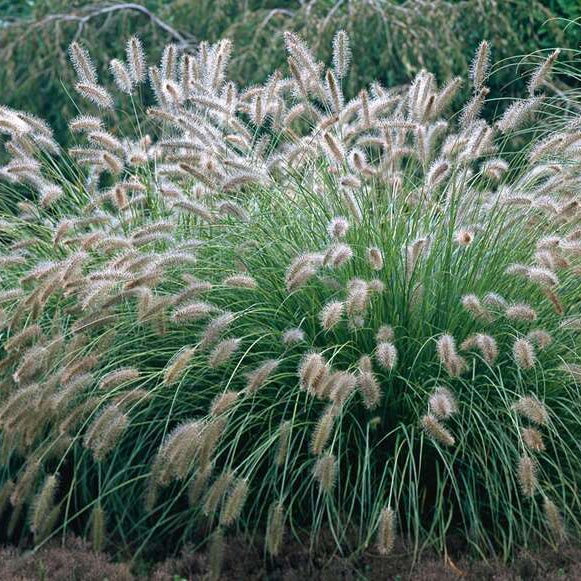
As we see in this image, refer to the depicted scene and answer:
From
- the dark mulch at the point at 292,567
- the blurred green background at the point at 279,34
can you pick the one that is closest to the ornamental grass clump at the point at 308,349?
the dark mulch at the point at 292,567

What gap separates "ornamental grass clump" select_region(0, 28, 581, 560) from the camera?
12.1 ft

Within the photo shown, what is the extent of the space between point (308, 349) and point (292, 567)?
82 centimetres

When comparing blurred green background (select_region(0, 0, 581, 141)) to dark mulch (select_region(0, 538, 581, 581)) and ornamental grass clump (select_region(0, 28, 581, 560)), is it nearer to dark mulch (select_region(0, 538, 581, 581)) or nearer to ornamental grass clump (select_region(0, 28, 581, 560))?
ornamental grass clump (select_region(0, 28, 581, 560))

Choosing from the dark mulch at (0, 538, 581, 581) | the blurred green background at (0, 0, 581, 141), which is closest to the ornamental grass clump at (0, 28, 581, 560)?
the dark mulch at (0, 538, 581, 581)

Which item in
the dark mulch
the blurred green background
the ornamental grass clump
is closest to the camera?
the dark mulch

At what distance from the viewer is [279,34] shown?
A: 992 centimetres

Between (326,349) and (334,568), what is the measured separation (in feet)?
2.49

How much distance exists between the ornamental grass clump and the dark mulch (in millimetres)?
91

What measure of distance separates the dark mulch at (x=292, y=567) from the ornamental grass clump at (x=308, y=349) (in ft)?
0.30

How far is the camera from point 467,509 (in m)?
3.89

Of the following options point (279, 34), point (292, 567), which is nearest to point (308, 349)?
point (292, 567)

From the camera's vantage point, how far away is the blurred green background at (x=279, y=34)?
9.87m

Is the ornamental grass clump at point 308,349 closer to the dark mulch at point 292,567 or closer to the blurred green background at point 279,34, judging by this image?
the dark mulch at point 292,567

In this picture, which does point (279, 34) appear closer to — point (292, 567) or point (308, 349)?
point (308, 349)
